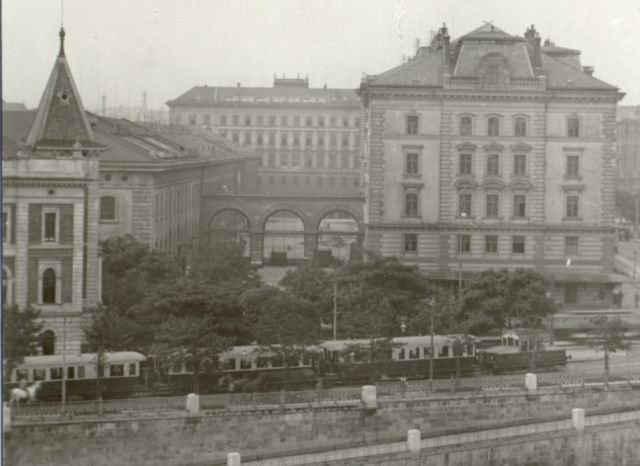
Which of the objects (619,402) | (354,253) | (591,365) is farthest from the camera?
(354,253)

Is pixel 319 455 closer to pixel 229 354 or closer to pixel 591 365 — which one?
pixel 229 354

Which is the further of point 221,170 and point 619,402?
point 221,170

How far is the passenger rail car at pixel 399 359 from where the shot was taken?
28031 millimetres

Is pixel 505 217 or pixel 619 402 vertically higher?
pixel 505 217

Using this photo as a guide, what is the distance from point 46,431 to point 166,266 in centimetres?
1130

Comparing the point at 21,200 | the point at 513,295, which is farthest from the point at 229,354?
the point at 513,295

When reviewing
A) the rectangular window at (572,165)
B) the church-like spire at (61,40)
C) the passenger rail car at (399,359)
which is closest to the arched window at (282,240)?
the rectangular window at (572,165)

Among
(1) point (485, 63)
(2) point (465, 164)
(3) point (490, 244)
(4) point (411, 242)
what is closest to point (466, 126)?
(2) point (465, 164)

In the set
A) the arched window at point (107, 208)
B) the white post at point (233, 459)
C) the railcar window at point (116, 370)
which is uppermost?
the arched window at point (107, 208)

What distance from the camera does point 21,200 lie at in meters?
24.8

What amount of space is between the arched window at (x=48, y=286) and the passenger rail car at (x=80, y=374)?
1414 millimetres

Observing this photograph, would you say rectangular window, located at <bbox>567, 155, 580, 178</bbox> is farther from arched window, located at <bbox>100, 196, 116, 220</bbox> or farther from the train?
arched window, located at <bbox>100, 196, 116, 220</bbox>

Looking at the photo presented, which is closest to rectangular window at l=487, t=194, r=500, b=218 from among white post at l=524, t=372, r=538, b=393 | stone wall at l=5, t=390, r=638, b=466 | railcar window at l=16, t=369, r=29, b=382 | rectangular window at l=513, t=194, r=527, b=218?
rectangular window at l=513, t=194, r=527, b=218

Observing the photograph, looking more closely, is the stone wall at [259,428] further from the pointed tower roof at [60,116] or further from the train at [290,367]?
the pointed tower roof at [60,116]
